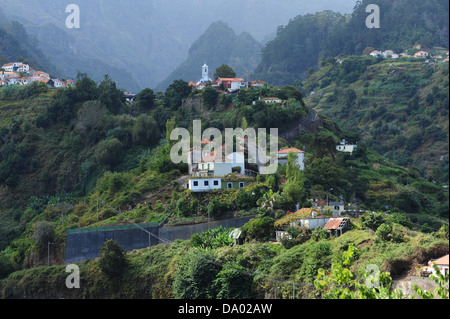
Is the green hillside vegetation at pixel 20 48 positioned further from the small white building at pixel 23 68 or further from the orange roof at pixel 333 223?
the orange roof at pixel 333 223

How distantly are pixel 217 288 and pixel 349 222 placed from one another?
21.9 feet

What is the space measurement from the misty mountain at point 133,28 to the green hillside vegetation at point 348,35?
100.0 ft

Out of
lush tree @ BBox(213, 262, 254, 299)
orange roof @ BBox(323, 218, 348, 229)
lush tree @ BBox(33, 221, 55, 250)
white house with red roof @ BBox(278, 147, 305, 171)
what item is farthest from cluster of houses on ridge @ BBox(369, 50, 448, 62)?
lush tree @ BBox(213, 262, 254, 299)

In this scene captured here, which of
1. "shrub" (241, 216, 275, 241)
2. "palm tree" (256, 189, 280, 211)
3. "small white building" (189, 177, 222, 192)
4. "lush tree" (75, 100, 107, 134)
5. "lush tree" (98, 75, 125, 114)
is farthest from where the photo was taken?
"lush tree" (98, 75, 125, 114)

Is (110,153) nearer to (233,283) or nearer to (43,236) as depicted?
(43,236)

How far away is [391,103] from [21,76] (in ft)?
150

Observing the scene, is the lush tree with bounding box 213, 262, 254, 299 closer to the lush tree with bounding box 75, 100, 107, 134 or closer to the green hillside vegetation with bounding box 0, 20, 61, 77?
the lush tree with bounding box 75, 100, 107, 134

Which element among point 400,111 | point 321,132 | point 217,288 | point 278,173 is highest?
point 400,111

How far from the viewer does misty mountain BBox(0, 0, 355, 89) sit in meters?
127

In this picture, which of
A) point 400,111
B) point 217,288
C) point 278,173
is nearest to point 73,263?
point 217,288

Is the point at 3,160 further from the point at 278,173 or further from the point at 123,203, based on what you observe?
the point at 278,173

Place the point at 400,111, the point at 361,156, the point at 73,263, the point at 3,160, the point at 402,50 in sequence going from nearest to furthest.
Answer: the point at 73,263, the point at 361,156, the point at 3,160, the point at 400,111, the point at 402,50

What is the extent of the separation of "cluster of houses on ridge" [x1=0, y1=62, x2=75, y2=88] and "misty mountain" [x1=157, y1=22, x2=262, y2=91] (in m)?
55.5

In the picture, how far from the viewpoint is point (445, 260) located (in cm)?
1919
